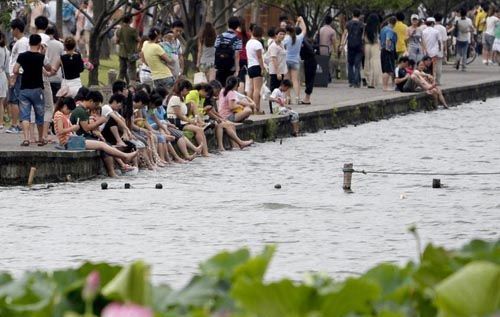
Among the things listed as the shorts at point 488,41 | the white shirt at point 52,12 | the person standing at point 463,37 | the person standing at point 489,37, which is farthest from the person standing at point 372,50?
the shorts at point 488,41

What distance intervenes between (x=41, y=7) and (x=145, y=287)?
28.3 meters

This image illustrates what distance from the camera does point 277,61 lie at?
97.0 feet

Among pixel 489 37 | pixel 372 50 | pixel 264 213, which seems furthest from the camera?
pixel 489 37

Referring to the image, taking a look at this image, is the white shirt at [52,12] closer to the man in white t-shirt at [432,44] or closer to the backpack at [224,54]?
the man in white t-shirt at [432,44]

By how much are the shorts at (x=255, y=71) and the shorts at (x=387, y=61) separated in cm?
871

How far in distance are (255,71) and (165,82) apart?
2.66 m

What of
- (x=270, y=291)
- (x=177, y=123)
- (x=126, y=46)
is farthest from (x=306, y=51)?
(x=270, y=291)

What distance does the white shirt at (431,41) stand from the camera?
126 ft

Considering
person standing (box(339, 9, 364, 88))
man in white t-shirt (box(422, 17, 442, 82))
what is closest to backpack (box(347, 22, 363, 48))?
person standing (box(339, 9, 364, 88))

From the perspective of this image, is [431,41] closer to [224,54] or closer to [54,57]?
[224,54]

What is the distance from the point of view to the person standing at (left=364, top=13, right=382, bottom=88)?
121 ft

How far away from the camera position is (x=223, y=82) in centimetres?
2803

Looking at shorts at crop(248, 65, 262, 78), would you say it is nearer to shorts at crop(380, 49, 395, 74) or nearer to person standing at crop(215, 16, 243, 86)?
person standing at crop(215, 16, 243, 86)

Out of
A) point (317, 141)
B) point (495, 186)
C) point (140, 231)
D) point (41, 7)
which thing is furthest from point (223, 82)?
point (140, 231)
